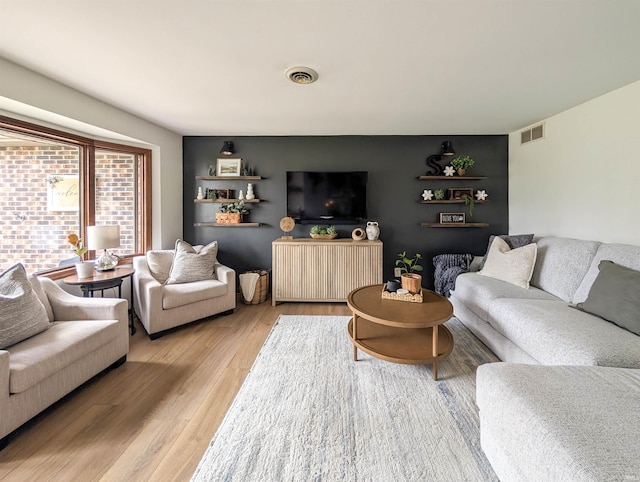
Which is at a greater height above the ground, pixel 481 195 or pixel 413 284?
pixel 481 195

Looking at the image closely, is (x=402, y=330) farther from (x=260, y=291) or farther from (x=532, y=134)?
(x=532, y=134)

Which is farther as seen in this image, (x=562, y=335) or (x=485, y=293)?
(x=485, y=293)

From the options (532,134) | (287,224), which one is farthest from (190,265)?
(532,134)

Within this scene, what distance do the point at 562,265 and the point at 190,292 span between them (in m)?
3.55

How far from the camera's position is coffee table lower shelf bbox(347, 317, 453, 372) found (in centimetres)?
198

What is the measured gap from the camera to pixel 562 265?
253 cm

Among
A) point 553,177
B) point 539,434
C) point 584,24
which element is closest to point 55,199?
point 539,434

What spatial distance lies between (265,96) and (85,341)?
233 cm

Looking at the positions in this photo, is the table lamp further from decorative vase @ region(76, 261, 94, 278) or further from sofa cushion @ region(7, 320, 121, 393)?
sofa cushion @ region(7, 320, 121, 393)

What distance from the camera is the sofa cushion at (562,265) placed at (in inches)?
93.6

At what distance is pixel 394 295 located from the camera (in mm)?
2408

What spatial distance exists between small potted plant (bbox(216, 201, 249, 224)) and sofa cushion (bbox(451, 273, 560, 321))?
2.91 metres

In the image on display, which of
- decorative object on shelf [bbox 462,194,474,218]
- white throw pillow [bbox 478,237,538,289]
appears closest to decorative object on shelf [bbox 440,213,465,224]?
decorative object on shelf [bbox 462,194,474,218]

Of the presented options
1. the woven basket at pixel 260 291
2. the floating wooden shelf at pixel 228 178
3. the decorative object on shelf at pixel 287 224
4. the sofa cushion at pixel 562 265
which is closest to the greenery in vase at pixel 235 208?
the floating wooden shelf at pixel 228 178
